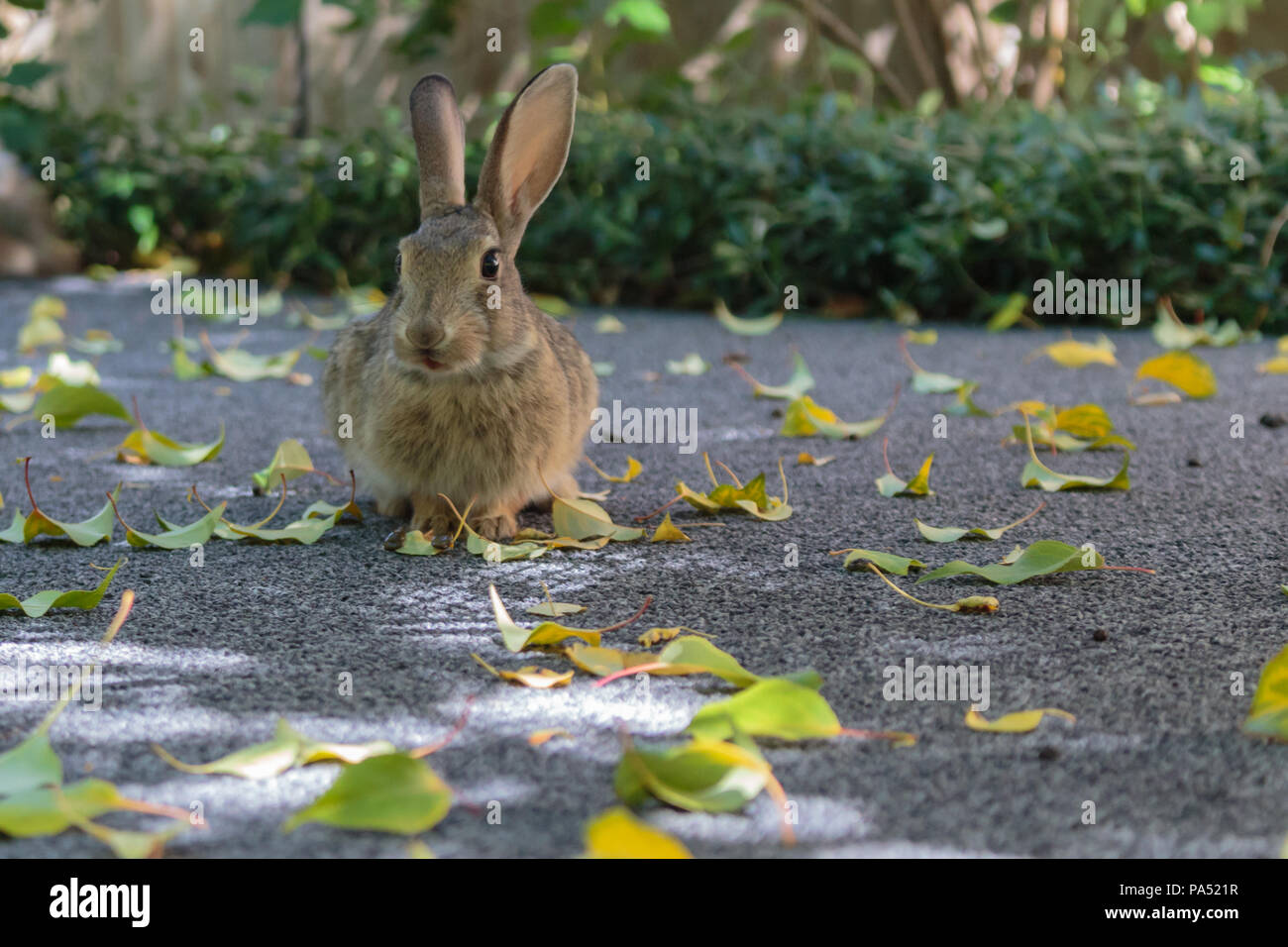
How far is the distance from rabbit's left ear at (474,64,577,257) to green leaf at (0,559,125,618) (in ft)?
3.54

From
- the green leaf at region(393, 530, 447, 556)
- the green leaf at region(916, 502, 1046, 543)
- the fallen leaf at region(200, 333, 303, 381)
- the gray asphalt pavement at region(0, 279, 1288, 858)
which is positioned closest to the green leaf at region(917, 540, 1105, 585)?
the gray asphalt pavement at region(0, 279, 1288, 858)

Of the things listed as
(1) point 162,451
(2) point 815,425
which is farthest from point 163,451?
(2) point 815,425

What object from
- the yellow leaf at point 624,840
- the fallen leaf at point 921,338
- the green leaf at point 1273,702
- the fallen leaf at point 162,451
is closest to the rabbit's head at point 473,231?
the fallen leaf at point 162,451

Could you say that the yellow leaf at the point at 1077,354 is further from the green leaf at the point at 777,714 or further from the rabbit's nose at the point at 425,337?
the green leaf at the point at 777,714

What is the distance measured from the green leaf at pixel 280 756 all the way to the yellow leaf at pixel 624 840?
36 centimetres

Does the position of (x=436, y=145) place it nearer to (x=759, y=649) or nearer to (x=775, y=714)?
(x=759, y=649)

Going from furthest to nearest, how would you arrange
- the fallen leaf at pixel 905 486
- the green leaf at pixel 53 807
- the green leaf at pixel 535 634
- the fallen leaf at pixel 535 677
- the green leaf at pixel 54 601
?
the fallen leaf at pixel 905 486, the green leaf at pixel 54 601, the green leaf at pixel 535 634, the fallen leaf at pixel 535 677, the green leaf at pixel 53 807

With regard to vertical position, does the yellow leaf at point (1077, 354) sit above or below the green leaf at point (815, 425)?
above

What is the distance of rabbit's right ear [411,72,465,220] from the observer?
274cm

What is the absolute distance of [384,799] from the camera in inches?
52.9

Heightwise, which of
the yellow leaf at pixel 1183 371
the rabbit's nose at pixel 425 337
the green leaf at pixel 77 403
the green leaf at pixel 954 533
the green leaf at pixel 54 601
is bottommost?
the green leaf at pixel 54 601

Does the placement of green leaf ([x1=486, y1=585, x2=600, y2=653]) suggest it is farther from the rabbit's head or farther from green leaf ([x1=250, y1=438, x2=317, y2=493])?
green leaf ([x1=250, y1=438, x2=317, y2=493])

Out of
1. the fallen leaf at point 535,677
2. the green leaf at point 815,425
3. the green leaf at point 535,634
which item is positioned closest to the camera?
the fallen leaf at point 535,677

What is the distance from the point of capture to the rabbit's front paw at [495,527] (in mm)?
2643
